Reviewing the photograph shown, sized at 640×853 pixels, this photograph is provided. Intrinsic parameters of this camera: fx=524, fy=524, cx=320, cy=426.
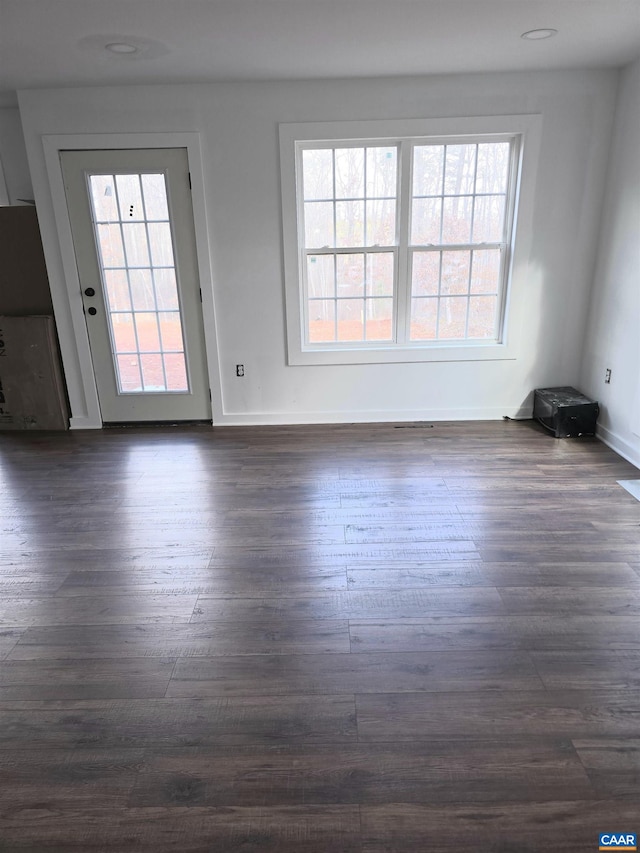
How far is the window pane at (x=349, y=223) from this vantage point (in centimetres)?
396

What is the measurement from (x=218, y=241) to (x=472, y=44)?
6.83 ft

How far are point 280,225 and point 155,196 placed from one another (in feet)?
3.13

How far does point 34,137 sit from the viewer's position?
3781 mm

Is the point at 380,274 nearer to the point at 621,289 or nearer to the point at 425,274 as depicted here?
the point at 425,274

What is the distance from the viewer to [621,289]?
11.9 feet

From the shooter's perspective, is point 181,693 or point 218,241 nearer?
point 181,693

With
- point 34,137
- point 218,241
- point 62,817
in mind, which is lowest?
point 62,817

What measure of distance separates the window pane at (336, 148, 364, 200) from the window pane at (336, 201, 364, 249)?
0.07m

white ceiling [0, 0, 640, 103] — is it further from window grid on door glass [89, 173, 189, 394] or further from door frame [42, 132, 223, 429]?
window grid on door glass [89, 173, 189, 394]

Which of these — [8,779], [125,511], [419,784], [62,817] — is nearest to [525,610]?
[419,784]

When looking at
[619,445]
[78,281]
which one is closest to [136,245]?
[78,281]

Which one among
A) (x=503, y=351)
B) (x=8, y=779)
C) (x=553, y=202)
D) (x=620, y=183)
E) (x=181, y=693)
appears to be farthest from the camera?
(x=503, y=351)

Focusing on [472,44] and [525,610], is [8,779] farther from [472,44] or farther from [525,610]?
[472,44]

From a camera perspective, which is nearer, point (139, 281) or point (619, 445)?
point (619, 445)
